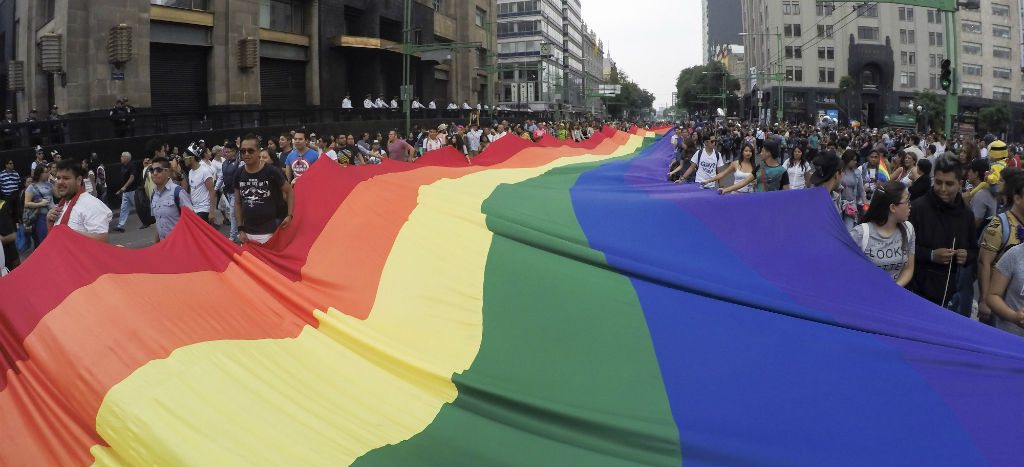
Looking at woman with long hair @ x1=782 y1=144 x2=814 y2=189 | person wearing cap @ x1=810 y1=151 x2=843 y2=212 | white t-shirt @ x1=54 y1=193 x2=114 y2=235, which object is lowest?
white t-shirt @ x1=54 y1=193 x2=114 y2=235

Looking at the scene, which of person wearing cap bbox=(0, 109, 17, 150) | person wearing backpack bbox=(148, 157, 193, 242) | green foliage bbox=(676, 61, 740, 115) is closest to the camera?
person wearing backpack bbox=(148, 157, 193, 242)

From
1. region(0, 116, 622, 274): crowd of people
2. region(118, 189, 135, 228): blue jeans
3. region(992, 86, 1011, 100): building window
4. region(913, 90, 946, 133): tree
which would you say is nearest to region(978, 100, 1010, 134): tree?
region(913, 90, 946, 133): tree

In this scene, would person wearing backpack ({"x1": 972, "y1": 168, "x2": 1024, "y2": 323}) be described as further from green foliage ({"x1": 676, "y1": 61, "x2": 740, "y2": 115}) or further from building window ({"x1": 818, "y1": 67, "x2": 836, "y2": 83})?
green foliage ({"x1": 676, "y1": 61, "x2": 740, "y2": 115})

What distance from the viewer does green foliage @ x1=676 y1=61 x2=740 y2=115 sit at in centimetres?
11338

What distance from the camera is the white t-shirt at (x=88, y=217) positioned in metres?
5.93

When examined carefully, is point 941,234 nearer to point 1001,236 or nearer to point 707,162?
point 1001,236

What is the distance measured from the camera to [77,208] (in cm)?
599

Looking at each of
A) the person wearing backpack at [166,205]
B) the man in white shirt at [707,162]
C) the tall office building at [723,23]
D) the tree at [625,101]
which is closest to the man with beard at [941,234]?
the man in white shirt at [707,162]

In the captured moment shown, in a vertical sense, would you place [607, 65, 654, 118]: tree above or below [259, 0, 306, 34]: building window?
above

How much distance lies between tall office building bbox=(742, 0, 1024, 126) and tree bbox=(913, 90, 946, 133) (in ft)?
22.4

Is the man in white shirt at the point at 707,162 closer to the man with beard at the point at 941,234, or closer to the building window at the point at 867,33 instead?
the man with beard at the point at 941,234

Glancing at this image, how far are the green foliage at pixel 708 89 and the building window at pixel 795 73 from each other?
2056 cm

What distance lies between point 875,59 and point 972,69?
14.2 m

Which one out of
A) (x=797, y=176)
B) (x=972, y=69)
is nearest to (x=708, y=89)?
(x=972, y=69)
